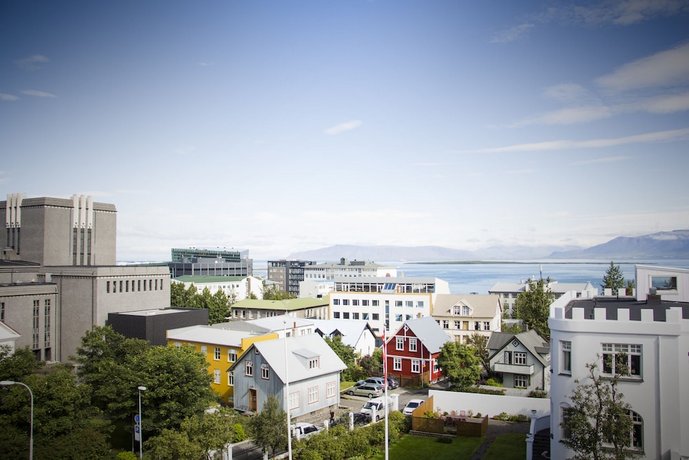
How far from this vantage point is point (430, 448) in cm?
3497

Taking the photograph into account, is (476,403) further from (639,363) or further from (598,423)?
(598,423)

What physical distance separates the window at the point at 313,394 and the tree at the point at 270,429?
461 inches

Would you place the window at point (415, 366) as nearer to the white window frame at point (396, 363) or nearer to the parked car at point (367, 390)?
the white window frame at point (396, 363)

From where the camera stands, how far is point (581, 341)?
26453 millimetres

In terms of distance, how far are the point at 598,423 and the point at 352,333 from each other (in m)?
42.7

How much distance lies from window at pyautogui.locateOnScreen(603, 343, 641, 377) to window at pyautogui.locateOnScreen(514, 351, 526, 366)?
84.4ft

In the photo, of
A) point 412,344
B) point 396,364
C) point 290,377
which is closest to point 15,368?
point 290,377

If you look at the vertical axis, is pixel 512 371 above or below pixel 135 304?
below

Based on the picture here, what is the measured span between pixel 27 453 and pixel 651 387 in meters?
29.1

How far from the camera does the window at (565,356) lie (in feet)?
87.8

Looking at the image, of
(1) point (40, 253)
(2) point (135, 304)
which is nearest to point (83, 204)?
(1) point (40, 253)

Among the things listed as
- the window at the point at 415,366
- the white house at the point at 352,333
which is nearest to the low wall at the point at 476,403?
the window at the point at 415,366

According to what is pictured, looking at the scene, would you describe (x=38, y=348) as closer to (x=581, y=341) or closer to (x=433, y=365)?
(x=433, y=365)

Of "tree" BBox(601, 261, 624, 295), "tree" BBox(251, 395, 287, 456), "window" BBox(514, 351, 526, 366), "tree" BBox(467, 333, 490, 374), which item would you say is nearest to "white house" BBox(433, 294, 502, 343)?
"tree" BBox(467, 333, 490, 374)
